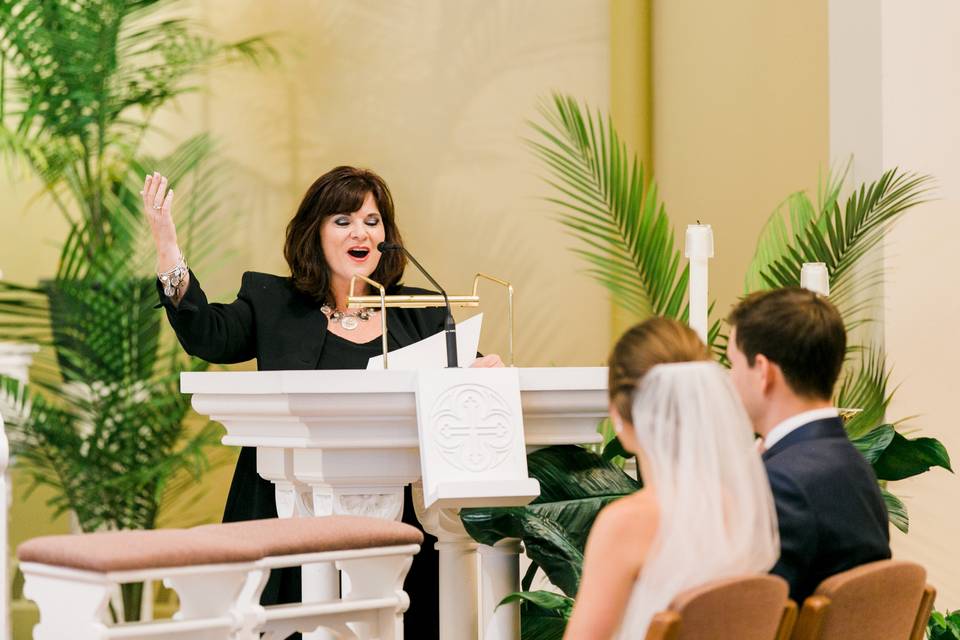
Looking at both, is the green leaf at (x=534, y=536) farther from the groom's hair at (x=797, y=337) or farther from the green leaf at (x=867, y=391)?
the green leaf at (x=867, y=391)

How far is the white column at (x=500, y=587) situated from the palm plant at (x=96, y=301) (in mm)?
2923

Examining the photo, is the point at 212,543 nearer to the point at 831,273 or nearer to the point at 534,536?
the point at 534,536

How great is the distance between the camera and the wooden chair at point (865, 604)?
197cm

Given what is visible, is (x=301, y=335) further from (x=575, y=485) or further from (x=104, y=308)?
(x=104, y=308)

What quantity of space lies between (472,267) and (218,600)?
4.37 metres

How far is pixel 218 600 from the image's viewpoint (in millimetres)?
2178

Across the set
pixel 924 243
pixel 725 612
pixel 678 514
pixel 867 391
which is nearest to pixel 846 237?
pixel 924 243

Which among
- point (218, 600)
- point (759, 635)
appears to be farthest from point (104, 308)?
point (759, 635)

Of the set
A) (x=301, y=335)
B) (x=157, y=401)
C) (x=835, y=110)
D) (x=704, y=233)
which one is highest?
(x=835, y=110)

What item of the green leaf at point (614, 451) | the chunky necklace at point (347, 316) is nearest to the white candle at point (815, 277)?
the green leaf at point (614, 451)

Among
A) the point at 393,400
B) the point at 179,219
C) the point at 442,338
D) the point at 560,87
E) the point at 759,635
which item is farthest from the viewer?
the point at 560,87

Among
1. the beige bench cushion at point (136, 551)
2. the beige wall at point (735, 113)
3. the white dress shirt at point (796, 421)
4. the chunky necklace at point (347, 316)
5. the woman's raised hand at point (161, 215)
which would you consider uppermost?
the beige wall at point (735, 113)

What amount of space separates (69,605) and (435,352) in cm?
115

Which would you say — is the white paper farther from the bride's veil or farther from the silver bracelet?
the bride's veil
